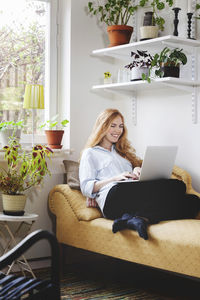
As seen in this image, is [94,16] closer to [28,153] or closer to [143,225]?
[28,153]

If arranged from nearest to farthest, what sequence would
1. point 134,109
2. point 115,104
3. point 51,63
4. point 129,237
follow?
point 129,237 < point 51,63 < point 134,109 < point 115,104

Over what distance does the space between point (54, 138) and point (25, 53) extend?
73 cm

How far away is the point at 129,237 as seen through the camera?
121 inches

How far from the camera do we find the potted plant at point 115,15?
157 inches

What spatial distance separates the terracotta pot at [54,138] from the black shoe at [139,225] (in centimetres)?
108

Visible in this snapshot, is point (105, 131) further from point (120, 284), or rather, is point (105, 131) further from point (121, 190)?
point (120, 284)

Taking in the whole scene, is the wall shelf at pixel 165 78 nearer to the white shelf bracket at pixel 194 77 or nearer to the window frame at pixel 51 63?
the white shelf bracket at pixel 194 77

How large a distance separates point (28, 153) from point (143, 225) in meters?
1.08

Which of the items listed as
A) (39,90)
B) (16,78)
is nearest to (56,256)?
(39,90)

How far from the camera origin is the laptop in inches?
126

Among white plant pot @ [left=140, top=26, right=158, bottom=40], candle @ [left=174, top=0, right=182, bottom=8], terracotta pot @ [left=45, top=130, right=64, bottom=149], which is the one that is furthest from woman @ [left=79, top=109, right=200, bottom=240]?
candle @ [left=174, top=0, right=182, bottom=8]

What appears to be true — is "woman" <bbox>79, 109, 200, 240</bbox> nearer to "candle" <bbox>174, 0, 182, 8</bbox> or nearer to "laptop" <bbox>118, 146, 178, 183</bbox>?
"laptop" <bbox>118, 146, 178, 183</bbox>

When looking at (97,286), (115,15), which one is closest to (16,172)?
(97,286)

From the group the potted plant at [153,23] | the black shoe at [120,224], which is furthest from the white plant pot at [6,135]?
the potted plant at [153,23]
